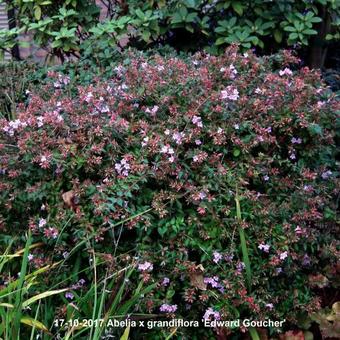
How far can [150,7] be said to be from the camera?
12.3 feet

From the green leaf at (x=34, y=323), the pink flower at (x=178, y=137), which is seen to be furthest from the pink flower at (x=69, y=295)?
the pink flower at (x=178, y=137)

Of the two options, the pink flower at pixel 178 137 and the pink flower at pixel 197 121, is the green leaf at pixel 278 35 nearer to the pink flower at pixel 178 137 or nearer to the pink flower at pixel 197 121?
the pink flower at pixel 197 121

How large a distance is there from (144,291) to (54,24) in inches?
92.4

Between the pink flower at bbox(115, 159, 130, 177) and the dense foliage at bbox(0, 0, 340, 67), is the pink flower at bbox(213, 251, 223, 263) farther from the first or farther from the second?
the dense foliage at bbox(0, 0, 340, 67)

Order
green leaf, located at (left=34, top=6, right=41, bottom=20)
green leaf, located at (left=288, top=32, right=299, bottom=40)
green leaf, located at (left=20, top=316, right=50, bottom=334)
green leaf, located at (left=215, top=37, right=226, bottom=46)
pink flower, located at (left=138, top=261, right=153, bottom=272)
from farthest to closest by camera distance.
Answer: green leaf, located at (left=34, top=6, right=41, bottom=20) → green leaf, located at (left=215, top=37, right=226, bottom=46) → green leaf, located at (left=288, top=32, right=299, bottom=40) → pink flower, located at (left=138, top=261, right=153, bottom=272) → green leaf, located at (left=20, top=316, right=50, bottom=334)

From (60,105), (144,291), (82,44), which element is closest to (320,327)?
(144,291)

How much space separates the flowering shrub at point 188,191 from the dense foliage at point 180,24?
3.16 feet

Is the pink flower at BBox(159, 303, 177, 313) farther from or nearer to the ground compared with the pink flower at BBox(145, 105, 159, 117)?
nearer to the ground

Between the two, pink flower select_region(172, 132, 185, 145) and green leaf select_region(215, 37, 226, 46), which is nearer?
pink flower select_region(172, 132, 185, 145)

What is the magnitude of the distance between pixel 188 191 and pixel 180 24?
165cm

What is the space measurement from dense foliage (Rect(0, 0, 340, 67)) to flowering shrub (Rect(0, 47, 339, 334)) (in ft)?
3.16

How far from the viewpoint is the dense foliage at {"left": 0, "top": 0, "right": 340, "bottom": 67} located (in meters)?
3.67

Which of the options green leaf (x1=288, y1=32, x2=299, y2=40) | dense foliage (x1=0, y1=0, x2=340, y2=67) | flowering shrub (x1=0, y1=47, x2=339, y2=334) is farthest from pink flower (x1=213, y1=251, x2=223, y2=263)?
green leaf (x1=288, y1=32, x2=299, y2=40)

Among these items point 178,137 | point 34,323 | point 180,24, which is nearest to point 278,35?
point 180,24
